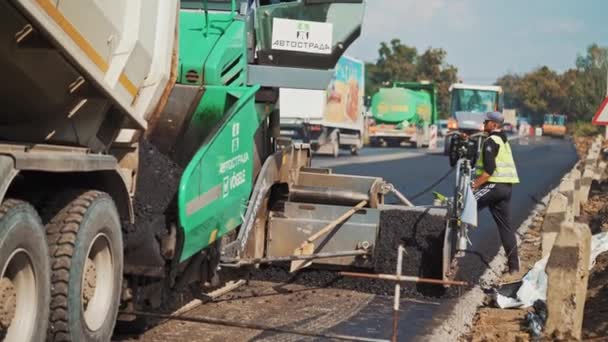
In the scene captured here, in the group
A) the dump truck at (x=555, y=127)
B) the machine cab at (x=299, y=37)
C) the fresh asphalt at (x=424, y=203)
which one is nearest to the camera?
the fresh asphalt at (x=424, y=203)

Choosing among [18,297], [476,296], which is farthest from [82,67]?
[476,296]

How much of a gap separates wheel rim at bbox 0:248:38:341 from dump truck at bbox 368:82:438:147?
42037mm

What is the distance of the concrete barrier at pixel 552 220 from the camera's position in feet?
31.1

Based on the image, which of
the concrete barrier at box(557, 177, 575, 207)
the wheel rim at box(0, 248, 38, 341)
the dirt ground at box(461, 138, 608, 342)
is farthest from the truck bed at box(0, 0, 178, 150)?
the concrete barrier at box(557, 177, 575, 207)

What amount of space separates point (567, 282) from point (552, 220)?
315 centimetres

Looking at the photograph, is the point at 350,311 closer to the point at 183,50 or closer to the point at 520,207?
the point at 183,50

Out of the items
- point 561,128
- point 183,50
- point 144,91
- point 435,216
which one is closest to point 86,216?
point 144,91

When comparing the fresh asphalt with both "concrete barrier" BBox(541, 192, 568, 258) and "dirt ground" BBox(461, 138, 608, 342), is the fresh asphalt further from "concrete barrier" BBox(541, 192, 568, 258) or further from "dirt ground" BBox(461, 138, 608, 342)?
"concrete barrier" BBox(541, 192, 568, 258)

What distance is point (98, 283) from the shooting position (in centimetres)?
543

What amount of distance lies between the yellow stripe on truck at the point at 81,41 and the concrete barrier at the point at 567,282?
9.91 ft

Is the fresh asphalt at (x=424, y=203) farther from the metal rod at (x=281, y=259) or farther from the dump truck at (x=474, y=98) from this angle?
the dump truck at (x=474, y=98)

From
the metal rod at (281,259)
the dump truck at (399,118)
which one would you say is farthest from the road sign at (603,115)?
the dump truck at (399,118)

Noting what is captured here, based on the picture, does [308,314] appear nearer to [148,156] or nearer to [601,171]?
[148,156]

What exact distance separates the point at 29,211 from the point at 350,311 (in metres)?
3.77
